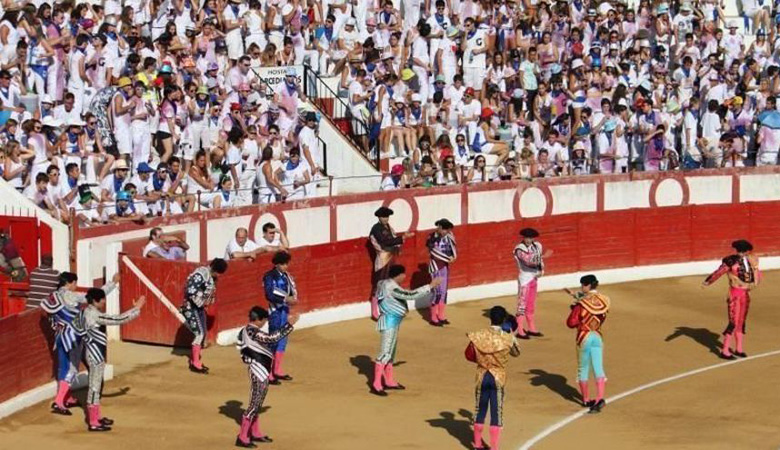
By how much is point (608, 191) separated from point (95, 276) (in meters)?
10.3

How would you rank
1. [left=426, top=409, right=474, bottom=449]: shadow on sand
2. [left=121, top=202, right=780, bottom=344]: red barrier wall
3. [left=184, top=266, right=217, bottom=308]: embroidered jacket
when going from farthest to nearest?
[left=121, top=202, right=780, bottom=344]: red barrier wall
[left=184, top=266, right=217, bottom=308]: embroidered jacket
[left=426, top=409, right=474, bottom=449]: shadow on sand

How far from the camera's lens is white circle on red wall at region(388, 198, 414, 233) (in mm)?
28047

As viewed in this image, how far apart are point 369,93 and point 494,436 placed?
12.7 meters

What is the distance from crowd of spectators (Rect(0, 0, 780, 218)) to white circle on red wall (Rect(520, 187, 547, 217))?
11.9 inches

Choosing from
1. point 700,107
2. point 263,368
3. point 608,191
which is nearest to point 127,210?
point 263,368

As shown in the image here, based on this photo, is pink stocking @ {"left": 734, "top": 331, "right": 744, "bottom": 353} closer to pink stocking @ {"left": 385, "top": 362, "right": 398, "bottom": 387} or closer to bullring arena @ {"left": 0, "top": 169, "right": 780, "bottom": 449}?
bullring arena @ {"left": 0, "top": 169, "right": 780, "bottom": 449}

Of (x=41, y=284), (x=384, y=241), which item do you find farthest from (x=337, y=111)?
(x=41, y=284)

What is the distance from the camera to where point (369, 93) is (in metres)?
30.2

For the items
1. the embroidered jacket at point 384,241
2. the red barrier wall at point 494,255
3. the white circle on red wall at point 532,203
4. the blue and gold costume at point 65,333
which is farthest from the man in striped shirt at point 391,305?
the white circle on red wall at point 532,203

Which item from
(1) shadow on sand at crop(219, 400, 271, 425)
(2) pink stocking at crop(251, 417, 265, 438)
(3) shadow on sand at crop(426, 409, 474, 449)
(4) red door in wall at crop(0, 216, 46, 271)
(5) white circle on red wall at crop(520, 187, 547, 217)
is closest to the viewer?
(2) pink stocking at crop(251, 417, 265, 438)

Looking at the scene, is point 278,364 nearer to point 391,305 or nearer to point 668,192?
point 391,305

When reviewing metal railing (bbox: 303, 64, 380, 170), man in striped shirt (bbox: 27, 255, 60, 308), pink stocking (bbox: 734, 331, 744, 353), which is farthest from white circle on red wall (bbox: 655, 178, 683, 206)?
man in striped shirt (bbox: 27, 255, 60, 308)

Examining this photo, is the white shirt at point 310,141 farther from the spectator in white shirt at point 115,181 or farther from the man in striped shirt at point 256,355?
the man in striped shirt at point 256,355

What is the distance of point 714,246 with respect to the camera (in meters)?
30.7
